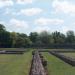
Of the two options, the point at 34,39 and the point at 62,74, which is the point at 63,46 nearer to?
the point at 34,39

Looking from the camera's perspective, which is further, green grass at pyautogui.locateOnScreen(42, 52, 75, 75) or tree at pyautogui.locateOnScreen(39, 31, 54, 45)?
tree at pyautogui.locateOnScreen(39, 31, 54, 45)

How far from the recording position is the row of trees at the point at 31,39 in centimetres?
11246

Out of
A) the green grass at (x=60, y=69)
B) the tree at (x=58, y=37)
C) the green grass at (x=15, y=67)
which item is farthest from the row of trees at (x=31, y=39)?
the green grass at (x=60, y=69)

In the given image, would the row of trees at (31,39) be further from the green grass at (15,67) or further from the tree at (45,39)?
the green grass at (15,67)

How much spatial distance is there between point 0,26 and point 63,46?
34397 millimetres

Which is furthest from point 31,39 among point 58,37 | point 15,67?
point 15,67

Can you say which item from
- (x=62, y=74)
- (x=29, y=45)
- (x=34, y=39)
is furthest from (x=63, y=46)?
(x=62, y=74)

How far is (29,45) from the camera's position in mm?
113312

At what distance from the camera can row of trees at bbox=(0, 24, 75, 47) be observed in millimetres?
112463

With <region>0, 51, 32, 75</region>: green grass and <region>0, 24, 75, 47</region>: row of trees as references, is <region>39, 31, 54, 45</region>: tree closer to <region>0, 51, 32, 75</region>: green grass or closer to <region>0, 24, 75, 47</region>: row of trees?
<region>0, 24, 75, 47</region>: row of trees

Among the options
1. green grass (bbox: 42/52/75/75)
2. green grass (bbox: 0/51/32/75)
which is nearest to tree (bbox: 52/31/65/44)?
green grass (bbox: 0/51/32/75)

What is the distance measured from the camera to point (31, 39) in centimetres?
13838

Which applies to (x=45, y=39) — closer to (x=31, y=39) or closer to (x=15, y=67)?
(x=31, y=39)

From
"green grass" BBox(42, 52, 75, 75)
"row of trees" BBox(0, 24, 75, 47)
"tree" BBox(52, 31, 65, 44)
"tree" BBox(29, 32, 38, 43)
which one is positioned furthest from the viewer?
"tree" BBox(29, 32, 38, 43)
